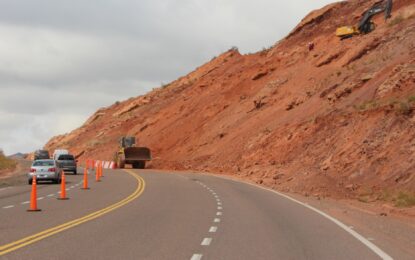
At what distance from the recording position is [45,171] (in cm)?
3638

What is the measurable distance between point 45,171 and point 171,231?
75.5ft

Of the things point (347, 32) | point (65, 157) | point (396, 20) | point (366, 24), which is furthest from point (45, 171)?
point (366, 24)

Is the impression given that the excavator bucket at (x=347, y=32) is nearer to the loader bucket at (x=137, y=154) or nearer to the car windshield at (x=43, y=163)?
the loader bucket at (x=137, y=154)

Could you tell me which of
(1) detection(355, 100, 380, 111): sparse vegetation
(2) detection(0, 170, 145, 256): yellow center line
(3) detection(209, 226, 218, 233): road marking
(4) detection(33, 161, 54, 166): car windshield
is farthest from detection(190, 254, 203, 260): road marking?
(1) detection(355, 100, 380, 111): sparse vegetation

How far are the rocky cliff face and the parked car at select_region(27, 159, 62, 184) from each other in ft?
39.3

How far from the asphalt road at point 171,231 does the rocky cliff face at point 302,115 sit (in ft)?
29.8

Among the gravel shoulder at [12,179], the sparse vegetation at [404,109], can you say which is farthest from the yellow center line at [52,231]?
the sparse vegetation at [404,109]

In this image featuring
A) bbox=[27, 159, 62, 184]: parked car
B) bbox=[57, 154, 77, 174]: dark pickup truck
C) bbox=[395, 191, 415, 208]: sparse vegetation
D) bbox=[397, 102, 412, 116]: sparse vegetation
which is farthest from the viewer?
bbox=[57, 154, 77, 174]: dark pickup truck

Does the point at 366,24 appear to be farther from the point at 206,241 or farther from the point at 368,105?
the point at 206,241

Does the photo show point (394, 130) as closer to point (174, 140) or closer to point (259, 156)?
point (259, 156)

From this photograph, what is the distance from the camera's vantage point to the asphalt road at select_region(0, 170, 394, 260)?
11523mm

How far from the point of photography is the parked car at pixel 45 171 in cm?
3616

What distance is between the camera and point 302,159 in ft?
134

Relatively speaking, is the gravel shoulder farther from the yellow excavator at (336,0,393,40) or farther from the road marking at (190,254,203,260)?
the yellow excavator at (336,0,393,40)
